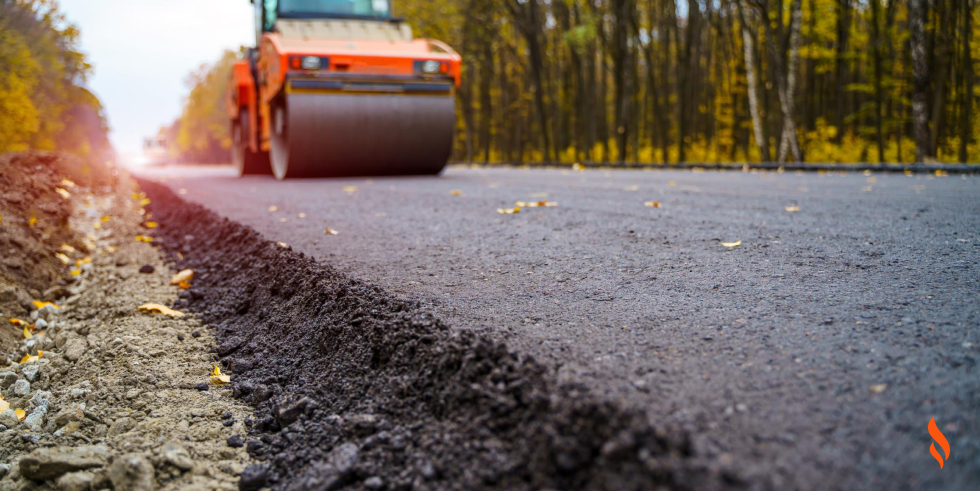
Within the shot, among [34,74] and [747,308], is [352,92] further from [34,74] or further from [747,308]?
[747,308]

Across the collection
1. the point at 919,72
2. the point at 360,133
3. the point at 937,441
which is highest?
the point at 919,72

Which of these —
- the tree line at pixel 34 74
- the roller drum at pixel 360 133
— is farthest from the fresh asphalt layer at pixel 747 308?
the tree line at pixel 34 74

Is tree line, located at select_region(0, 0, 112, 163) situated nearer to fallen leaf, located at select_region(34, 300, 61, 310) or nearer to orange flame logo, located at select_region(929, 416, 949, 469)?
fallen leaf, located at select_region(34, 300, 61, 310)

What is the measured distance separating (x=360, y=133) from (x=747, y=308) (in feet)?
26.4

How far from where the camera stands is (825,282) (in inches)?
94.9

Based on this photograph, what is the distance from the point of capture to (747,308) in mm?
2119

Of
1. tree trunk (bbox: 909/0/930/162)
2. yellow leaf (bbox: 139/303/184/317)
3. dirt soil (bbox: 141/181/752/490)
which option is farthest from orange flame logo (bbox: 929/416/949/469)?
tree trunk (bbox: 909/0/930/162)

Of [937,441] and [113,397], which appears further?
[113,397]

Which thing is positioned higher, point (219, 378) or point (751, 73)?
point (751, 73)

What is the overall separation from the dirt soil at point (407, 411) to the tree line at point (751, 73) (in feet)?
44.0

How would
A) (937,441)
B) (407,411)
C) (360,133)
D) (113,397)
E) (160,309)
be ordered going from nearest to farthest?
(937,441) < (407,411) < (113,397) < (160,309) < (360,133)

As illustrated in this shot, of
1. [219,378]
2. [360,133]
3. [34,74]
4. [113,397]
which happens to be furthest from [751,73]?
[113,397]

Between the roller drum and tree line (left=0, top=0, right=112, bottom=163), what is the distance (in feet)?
8.51

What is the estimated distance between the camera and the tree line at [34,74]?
32.1 ft
